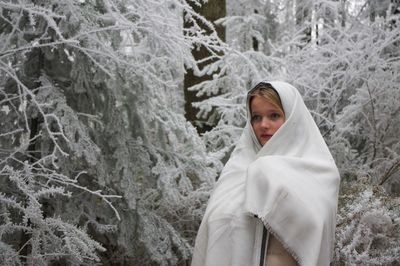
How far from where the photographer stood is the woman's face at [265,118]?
7.88ft

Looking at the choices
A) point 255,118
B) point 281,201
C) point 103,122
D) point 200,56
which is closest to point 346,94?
point 200,56

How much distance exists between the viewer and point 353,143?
683 centimetres

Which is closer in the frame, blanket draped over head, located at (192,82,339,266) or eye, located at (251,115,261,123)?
blanket draped over head, located at (192,82,339,266)

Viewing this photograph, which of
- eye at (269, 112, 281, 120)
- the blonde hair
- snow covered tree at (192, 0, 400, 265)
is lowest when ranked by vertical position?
snow covered tree at (192, 0, 400, 265)

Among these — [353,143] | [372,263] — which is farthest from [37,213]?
[353,143]

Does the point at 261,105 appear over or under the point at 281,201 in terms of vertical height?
over

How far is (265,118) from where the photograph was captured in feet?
7.97

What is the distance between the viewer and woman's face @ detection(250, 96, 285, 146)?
2402mm

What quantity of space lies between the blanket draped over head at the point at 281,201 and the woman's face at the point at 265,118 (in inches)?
1.8

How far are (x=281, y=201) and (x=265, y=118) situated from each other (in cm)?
46

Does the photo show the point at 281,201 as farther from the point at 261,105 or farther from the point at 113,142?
the point at 113,142

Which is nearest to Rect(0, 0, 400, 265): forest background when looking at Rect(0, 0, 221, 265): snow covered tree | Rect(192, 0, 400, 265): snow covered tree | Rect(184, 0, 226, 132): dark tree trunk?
Rect(0, 0, 221, 265): snow covered tree

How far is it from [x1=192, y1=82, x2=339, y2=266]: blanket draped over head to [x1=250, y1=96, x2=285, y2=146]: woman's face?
5 cm

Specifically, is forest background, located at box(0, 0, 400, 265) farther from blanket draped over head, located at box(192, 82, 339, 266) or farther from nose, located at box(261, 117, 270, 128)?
nose, located at box(261, 117, 270, 128)
